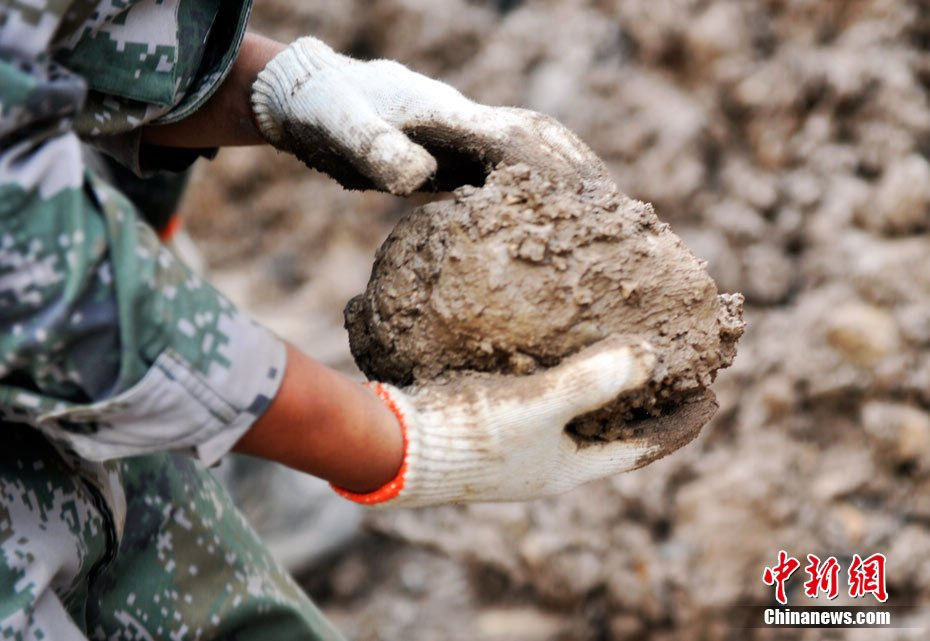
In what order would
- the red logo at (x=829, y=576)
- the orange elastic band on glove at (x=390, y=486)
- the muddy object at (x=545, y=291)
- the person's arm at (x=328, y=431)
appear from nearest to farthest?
the person's arm at (x=328, y=431) → the orange elastic band on glove at (x=390, y=486) → the muddy object at (x=545, y=291) → the red logo at (x=829, y=576)

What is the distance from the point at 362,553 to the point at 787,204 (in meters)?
1.32

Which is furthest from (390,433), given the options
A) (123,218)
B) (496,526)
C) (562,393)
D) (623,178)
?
(623,178)

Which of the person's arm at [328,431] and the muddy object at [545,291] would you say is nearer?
the person's arm at [328,431]

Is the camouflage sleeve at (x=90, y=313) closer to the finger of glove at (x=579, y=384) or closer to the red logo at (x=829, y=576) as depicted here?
the finger of glove at (x=579, y=384)

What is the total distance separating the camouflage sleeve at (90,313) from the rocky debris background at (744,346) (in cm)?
142

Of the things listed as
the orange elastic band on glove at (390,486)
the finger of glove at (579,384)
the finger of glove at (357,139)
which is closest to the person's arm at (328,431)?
the orange elastic band on glove at (390,486)

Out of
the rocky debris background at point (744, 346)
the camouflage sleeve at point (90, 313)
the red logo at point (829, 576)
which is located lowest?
the red logo at point (829, 576)

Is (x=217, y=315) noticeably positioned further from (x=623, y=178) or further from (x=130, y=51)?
(x=623, y=178)

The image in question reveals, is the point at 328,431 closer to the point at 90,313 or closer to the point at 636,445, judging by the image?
→ the point at 90,313

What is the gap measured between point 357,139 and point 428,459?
0.37 meters

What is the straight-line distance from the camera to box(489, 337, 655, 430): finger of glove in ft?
3.33

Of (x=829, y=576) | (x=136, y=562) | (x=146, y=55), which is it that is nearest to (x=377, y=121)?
(x=146, y=55)

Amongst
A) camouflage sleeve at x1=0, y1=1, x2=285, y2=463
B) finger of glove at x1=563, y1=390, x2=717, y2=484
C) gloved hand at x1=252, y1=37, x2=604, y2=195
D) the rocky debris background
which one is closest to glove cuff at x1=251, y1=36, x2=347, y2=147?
gloved hand at x1=252, y1=37, x2=604, y2=195

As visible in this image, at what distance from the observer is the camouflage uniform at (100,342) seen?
0.77 metres
